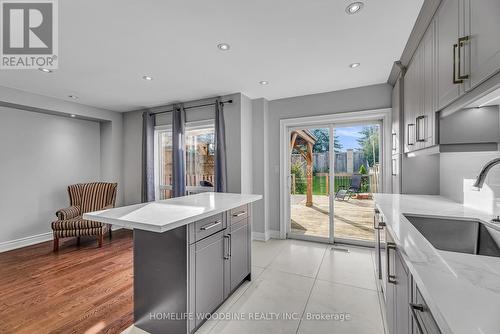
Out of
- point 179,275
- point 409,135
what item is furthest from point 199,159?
point 409,135

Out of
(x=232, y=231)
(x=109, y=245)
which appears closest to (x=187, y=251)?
(x=232, y=231)

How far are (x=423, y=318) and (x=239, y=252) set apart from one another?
168 centimetres

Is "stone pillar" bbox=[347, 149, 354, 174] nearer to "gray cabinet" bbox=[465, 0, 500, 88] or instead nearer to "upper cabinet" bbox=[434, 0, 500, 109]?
"upper cabinet" bbox=[434, 0, 500, 109]

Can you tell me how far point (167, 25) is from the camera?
191 cm

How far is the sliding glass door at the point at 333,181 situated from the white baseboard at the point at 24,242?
4433 millimetres

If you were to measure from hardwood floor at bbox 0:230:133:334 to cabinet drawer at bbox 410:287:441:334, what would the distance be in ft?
6.81

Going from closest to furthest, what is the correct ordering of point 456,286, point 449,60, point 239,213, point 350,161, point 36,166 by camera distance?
point 456,286
point 449,60
point 239,213
point 350,161
point 36,166

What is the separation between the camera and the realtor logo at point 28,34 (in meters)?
1.73

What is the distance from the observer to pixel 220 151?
371cm

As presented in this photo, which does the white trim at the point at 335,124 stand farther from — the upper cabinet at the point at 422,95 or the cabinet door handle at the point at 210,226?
the cabinet door handle at the point at 210,226

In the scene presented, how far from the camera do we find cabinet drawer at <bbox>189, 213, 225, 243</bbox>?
1.62 m

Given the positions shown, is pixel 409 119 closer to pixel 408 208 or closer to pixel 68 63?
pixel 408 208

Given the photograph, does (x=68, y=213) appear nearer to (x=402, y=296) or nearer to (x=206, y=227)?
(x=206, y=227)

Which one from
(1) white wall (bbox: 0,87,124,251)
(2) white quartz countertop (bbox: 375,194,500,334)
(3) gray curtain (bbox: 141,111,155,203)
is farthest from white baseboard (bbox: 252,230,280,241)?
(1) white wall (bbox: 0,87,124,251)
